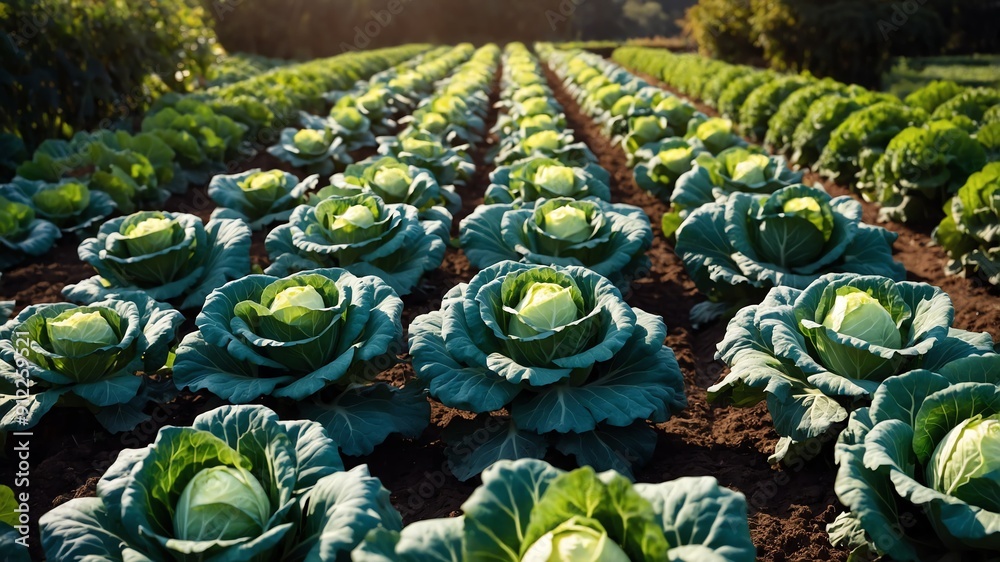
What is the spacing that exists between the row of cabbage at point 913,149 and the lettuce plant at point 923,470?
340 centimetres

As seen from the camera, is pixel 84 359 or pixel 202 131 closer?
pixel 84 359

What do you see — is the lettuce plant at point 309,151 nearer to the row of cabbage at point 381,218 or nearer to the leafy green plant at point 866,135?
the row of cabbage at point 381,218

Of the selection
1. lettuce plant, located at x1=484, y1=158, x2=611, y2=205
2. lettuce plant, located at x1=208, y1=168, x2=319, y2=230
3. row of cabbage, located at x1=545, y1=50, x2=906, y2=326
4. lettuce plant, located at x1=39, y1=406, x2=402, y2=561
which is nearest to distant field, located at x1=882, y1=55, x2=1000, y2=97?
lettuce plant, located at x1=484, y1=158, x2=611, y2=205

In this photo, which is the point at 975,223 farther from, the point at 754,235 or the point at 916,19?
the point at 916,19

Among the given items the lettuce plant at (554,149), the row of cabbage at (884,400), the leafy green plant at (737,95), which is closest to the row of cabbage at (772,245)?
the row of cabbage at (884,400)

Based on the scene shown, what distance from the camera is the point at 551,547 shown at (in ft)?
6.24

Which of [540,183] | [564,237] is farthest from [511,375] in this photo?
[540,183]

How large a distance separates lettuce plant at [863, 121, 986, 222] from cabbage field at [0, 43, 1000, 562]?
0.03m

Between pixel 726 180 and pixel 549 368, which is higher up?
pixel 726 180

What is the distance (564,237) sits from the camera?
4.83 m

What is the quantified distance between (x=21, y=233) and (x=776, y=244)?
5997 millimetres

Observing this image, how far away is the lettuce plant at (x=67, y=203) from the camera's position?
6.56m

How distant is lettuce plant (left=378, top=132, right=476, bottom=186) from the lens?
752 centimetres

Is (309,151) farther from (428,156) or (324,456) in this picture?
(324,456)
